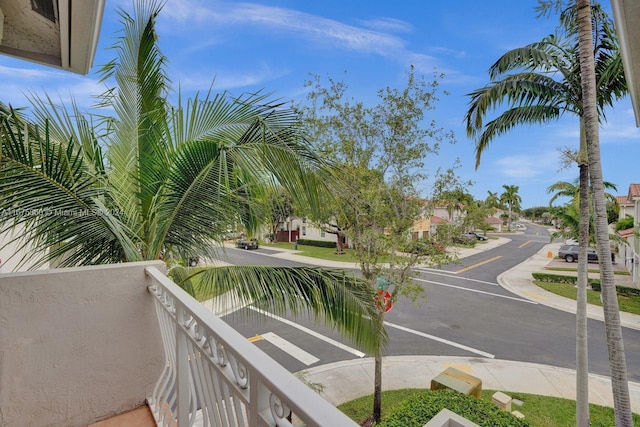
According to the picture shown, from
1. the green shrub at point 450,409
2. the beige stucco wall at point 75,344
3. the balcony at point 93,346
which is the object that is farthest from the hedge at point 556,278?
the beige stucco wall at point 75,344

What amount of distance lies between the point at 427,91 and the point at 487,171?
2465mm

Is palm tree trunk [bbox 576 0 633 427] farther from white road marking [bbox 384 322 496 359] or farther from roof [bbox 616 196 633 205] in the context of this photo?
roof [bbox 616 196 633 205]

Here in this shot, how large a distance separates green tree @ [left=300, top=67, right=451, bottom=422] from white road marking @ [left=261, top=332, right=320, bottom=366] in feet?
9.88

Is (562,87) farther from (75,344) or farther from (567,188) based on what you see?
(567,188)

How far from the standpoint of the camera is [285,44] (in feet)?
42.6

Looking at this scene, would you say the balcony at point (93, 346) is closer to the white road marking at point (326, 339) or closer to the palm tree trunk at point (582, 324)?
the white road marking at point (326, 339)

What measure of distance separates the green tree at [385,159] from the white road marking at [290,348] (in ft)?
9.88

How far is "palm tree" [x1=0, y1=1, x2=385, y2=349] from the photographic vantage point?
9.87ft

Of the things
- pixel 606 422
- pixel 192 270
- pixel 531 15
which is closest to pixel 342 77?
pixel 531 15

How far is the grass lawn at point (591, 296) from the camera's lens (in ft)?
40.6

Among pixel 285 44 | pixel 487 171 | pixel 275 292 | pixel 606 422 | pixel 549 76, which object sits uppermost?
pixel 285 44

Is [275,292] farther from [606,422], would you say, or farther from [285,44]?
[285,44]

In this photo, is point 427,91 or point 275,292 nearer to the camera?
point 275,292

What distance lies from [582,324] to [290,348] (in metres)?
6.92
